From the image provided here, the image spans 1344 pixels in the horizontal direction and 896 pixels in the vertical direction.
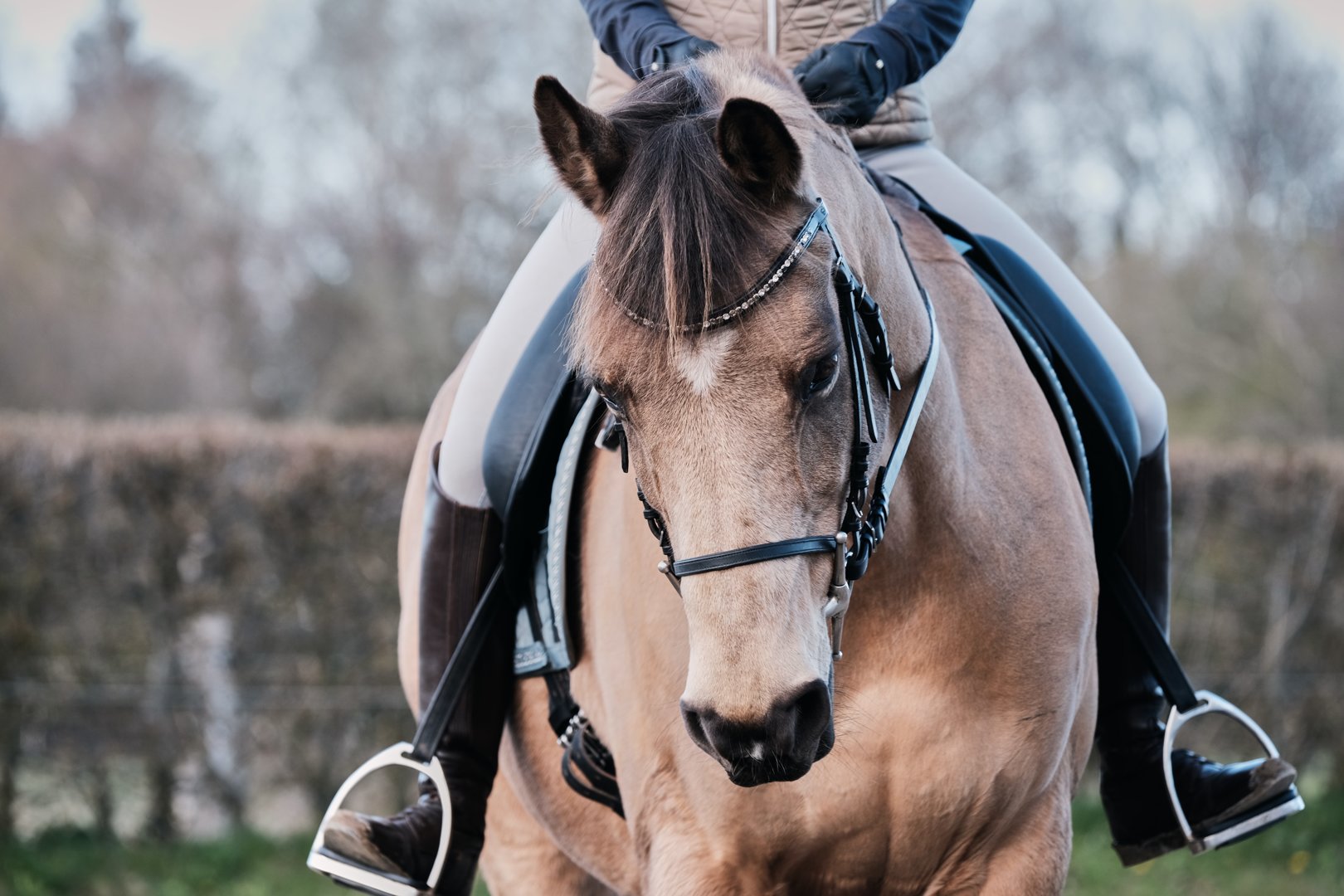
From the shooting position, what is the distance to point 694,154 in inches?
80.0

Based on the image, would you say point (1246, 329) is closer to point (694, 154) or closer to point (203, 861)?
point (203, 861)

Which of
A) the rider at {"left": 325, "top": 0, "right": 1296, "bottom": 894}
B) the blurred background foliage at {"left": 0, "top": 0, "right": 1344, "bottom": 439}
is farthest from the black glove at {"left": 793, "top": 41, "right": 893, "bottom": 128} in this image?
the blurred background foliage at {"left": 0, "top": 0, "right": 1344, "bottom": 439}

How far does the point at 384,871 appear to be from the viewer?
10.9ft

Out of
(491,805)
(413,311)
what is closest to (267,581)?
(491,805)

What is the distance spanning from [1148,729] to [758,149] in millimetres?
2059

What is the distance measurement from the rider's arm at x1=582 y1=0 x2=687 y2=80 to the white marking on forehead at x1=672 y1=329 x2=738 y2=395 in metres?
1.05

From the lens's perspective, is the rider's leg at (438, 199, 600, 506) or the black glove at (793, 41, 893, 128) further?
the rider's leg at (438, 199, 600, 506)

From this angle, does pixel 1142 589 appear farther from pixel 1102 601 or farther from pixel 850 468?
pixel 850 468

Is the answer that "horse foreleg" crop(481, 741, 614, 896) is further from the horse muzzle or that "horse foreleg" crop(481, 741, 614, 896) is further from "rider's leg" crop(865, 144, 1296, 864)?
the horse muzzle

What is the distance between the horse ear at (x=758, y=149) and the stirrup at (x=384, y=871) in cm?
189

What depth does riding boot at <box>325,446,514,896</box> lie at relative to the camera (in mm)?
3355

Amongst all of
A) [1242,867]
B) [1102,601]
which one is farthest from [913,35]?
[1242,867]

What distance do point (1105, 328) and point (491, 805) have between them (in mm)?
2210

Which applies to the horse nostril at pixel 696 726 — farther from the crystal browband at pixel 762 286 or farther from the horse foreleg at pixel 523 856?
the horse foreleg at pixel 523 856
